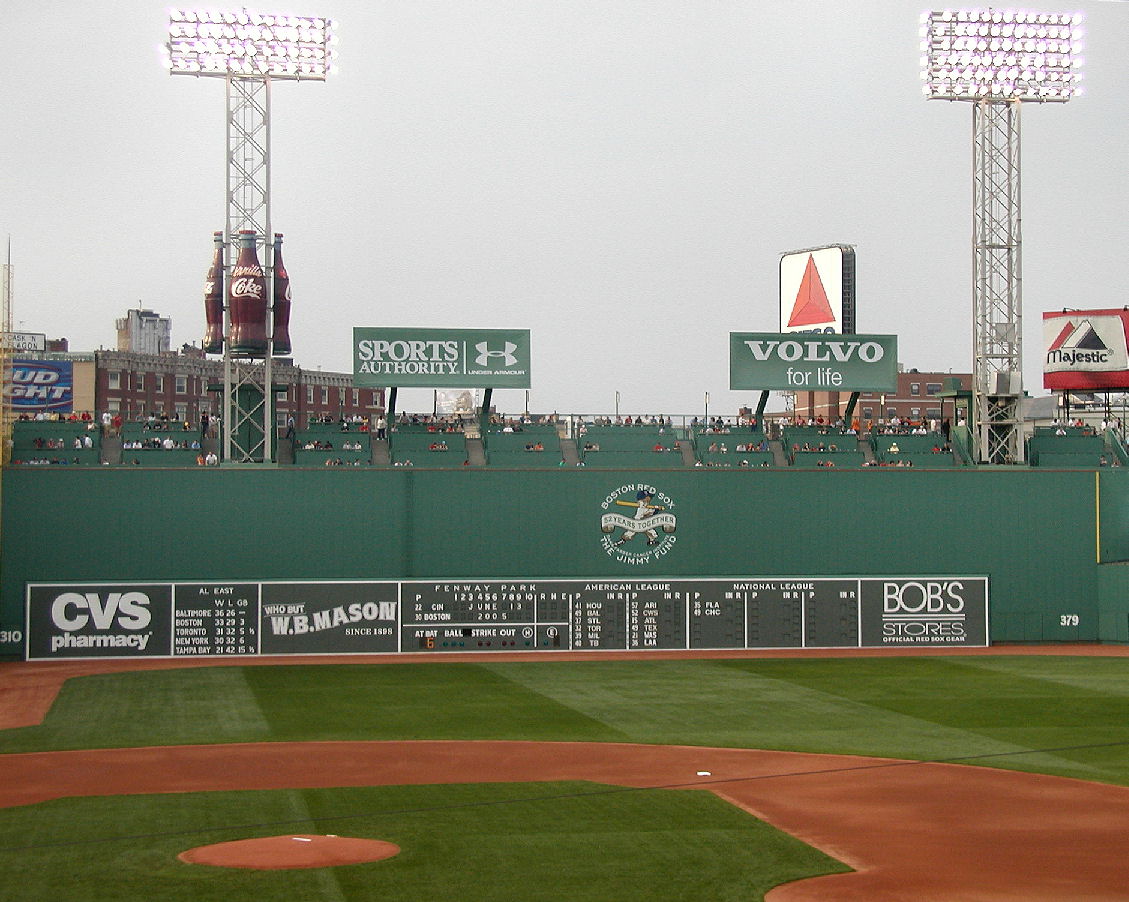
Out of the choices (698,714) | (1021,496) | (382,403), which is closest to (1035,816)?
(698,714)

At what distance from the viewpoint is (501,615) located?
3838 cm

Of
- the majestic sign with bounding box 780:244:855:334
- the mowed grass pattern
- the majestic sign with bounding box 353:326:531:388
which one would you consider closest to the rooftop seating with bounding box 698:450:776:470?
the majestic sign with bounding box 353:326:531:388

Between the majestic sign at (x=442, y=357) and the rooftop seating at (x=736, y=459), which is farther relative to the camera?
the rooftop seating at (x=736, y=459)

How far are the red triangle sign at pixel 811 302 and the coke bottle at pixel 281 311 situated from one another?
22.9 m

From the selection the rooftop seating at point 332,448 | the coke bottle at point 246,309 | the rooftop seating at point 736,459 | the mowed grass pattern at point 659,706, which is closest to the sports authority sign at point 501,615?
the mowed grass pattern at point 659,706

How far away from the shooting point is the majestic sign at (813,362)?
4584cm

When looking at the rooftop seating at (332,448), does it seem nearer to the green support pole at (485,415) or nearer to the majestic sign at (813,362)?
the green support pole at (485,415)

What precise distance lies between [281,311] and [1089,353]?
29.9m

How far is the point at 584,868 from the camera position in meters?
16.2

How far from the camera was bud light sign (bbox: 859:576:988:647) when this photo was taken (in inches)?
1563

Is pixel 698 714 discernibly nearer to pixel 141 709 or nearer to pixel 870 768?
pixel 870 768

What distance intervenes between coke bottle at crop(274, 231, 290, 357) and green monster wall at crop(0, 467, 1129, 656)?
4.88 meters

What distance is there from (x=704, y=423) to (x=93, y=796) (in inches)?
1155

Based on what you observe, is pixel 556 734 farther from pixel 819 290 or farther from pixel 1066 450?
pixel 819 290
